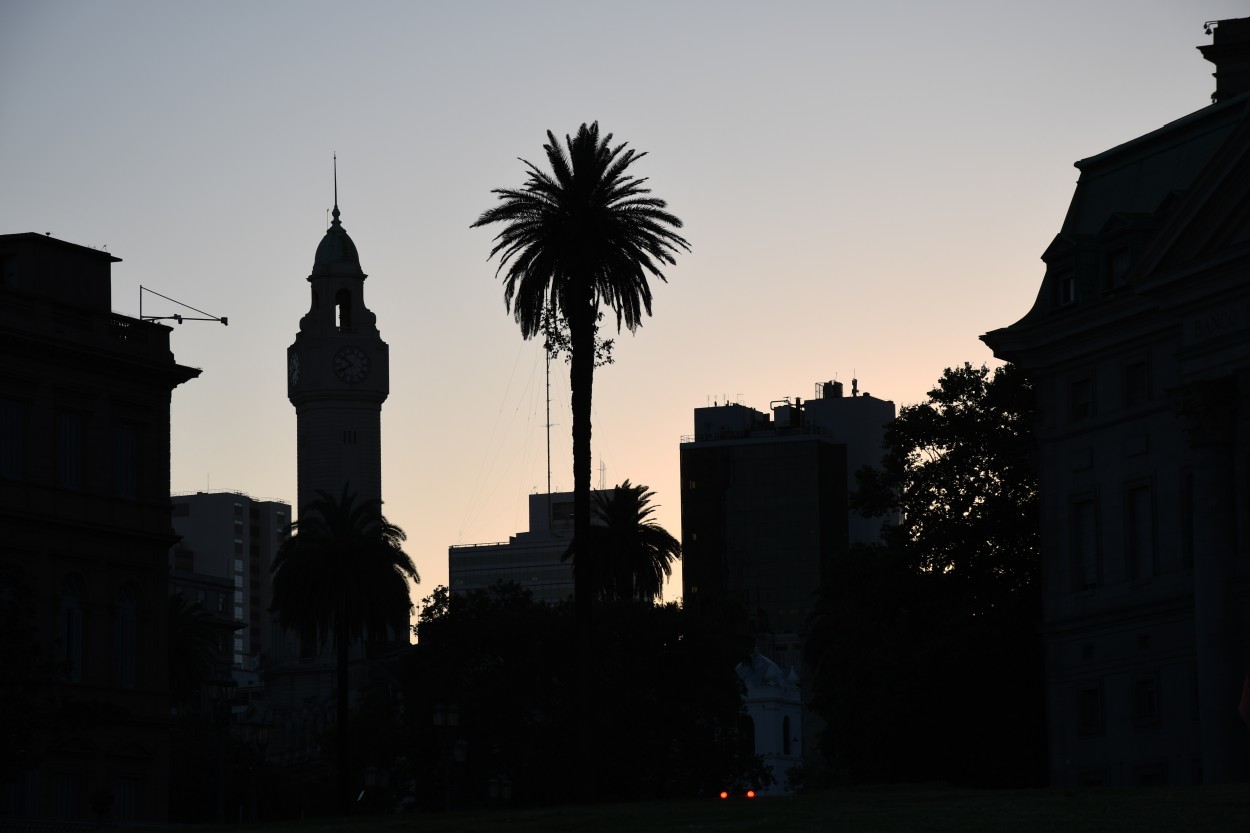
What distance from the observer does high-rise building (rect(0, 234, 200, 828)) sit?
77250 mm

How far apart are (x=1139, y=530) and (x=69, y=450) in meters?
32.4

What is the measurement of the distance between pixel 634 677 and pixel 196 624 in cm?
1865

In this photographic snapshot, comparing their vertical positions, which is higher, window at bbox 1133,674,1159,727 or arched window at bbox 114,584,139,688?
arched window at bbox 114,584,139,688

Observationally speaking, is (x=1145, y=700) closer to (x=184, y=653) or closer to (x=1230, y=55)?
(x=1230, y=55)

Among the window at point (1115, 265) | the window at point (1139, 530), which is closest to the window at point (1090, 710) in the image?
the window at point (1139, 530)

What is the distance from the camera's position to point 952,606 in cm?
8069

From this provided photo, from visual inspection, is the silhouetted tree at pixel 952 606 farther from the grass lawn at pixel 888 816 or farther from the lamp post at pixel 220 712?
the grass lawn at pixel 888 816

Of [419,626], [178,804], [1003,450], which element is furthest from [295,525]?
[1003,450]

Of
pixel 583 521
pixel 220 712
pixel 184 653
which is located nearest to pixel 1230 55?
pixel 583 521

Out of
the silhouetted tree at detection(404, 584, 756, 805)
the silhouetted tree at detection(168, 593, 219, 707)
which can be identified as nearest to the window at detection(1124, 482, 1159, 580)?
the silhouetted tree at detection(404, 584, 756, 805)

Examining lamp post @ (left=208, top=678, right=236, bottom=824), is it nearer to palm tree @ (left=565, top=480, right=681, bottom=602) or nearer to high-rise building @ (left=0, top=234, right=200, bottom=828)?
high-rise building @ (left=0, top=234, right=200, bottom=828)

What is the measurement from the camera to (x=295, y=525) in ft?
383

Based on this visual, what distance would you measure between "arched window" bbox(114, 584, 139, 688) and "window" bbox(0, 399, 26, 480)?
20.1 feet

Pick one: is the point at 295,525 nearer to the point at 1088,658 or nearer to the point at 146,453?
the point at 146,453
